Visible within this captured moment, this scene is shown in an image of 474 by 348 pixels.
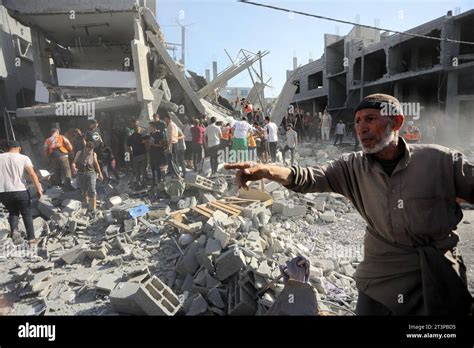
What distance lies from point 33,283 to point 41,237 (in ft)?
7.16

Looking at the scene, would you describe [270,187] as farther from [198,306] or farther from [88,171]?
[198,306]

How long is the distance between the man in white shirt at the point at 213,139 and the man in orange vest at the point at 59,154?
3822 mm

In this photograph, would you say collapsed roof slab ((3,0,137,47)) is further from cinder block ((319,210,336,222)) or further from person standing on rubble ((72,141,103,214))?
cinder block ((319,210,336,222))

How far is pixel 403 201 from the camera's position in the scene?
5.44ft

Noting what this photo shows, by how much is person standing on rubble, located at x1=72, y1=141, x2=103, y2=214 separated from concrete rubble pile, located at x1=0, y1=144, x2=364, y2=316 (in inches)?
12.5

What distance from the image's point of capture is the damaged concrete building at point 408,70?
557 inches

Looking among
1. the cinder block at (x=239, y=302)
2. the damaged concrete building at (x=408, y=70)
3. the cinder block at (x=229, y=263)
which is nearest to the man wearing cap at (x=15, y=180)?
the cinder block at (x=229, y=263)

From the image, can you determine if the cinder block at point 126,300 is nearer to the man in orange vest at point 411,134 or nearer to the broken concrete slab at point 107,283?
the broken concrete slab at point 107,283

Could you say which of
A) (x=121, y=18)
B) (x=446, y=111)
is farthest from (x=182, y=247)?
(x=446, y=111)

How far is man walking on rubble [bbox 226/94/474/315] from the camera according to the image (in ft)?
5.20

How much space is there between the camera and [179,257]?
4574mm

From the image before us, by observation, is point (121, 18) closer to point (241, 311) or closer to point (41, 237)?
point (41, 237)

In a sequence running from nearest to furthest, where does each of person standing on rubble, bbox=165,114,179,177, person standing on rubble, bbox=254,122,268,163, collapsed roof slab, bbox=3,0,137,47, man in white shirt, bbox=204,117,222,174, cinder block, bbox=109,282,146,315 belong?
cinder block, bbox=109,282,146,315 < person standing on rubble, bbox=165,114,179,177 < man in white shirt, bbox=204,117,222,174 < person standing on rubble, bbox=254,122,268,163 < collapsed roof slab, bbox=3,0,137,47

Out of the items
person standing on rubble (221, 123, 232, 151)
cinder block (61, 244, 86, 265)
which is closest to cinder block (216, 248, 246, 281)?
cinder block (61, 244, 86, 265)
